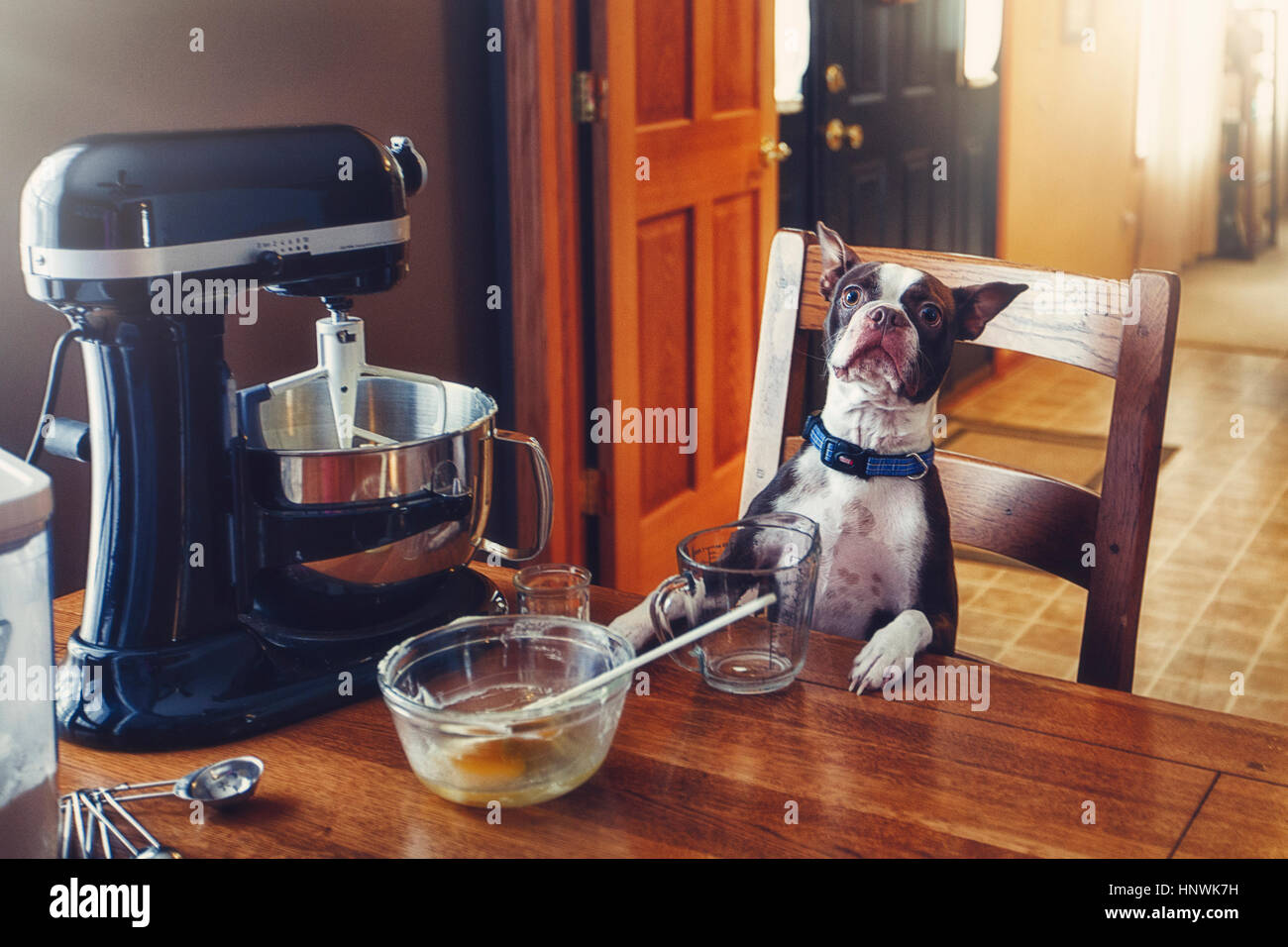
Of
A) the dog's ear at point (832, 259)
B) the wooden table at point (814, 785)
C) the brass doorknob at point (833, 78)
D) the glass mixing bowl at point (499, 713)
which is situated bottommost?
the wooden table at point (814, 785)

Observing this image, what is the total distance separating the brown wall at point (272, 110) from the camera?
170 centimetres

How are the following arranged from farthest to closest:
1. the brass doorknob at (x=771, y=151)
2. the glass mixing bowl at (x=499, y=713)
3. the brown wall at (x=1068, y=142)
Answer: the brown wall at (x=1068, y=142)
the brass doorknob at (x=771, y=151)
the glass mixing bowl at (x=499, y=713)

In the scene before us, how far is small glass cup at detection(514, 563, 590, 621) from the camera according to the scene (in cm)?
110

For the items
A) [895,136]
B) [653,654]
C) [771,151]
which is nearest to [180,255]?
[653,654]

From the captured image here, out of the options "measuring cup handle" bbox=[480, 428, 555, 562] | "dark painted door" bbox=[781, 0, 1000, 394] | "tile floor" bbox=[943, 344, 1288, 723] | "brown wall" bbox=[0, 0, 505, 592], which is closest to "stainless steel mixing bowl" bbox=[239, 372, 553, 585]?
"measuring cup handle" bbox=[480, 428, 555, 562]

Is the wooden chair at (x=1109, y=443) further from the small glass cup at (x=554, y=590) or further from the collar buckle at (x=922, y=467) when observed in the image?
the small glass cup at (x=554, y=590)

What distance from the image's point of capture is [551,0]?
2422 mm

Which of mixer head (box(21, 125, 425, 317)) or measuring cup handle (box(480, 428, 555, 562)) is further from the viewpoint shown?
measuring cup handle (box(480, 428, 555, 562))

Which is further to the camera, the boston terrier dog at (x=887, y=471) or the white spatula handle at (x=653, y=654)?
the boston terrier dog at (x=887, y=471)

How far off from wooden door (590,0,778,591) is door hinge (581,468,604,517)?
0.06 feet

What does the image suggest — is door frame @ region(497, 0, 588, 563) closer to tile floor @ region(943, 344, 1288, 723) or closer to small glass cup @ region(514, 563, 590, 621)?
tile floor @ region(943, 344, 1288, 723)

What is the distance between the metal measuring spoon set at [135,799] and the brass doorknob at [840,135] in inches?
122

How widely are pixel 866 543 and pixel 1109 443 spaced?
0.23 meters

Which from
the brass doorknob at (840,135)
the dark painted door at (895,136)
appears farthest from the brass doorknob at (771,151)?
the brass doorknob at (840,135)
